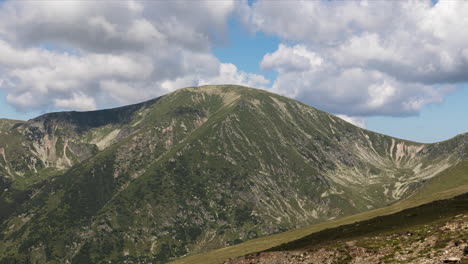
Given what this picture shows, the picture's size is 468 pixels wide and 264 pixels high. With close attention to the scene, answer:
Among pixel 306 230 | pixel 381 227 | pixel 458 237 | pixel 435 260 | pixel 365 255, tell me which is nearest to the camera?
pixel 435 260

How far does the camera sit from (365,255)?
51.2 metres

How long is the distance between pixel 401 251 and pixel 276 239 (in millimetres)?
77869

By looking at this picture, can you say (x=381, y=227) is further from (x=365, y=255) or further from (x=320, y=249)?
(x=365, y=255)

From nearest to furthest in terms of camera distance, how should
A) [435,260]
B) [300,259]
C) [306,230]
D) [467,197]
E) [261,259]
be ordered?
[435,260] → [300,259] → [261,259] → [467,197] → [306,230]

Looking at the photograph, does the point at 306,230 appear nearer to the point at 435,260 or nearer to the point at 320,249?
the point at 320,249

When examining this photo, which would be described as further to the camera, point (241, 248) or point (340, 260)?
point (241, 248)

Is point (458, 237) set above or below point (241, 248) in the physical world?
above

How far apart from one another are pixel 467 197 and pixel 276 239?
→ 55.5 metres

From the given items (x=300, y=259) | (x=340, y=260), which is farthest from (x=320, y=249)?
(x=340, y=260)

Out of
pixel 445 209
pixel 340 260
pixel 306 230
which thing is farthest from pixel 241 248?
pixel 340 260

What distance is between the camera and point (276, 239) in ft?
403

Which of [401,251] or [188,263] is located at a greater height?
[401,251]

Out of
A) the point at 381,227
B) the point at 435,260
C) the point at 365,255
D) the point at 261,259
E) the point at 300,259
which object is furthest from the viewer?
the point at 381,227

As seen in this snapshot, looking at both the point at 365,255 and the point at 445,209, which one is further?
the point at 445,209
